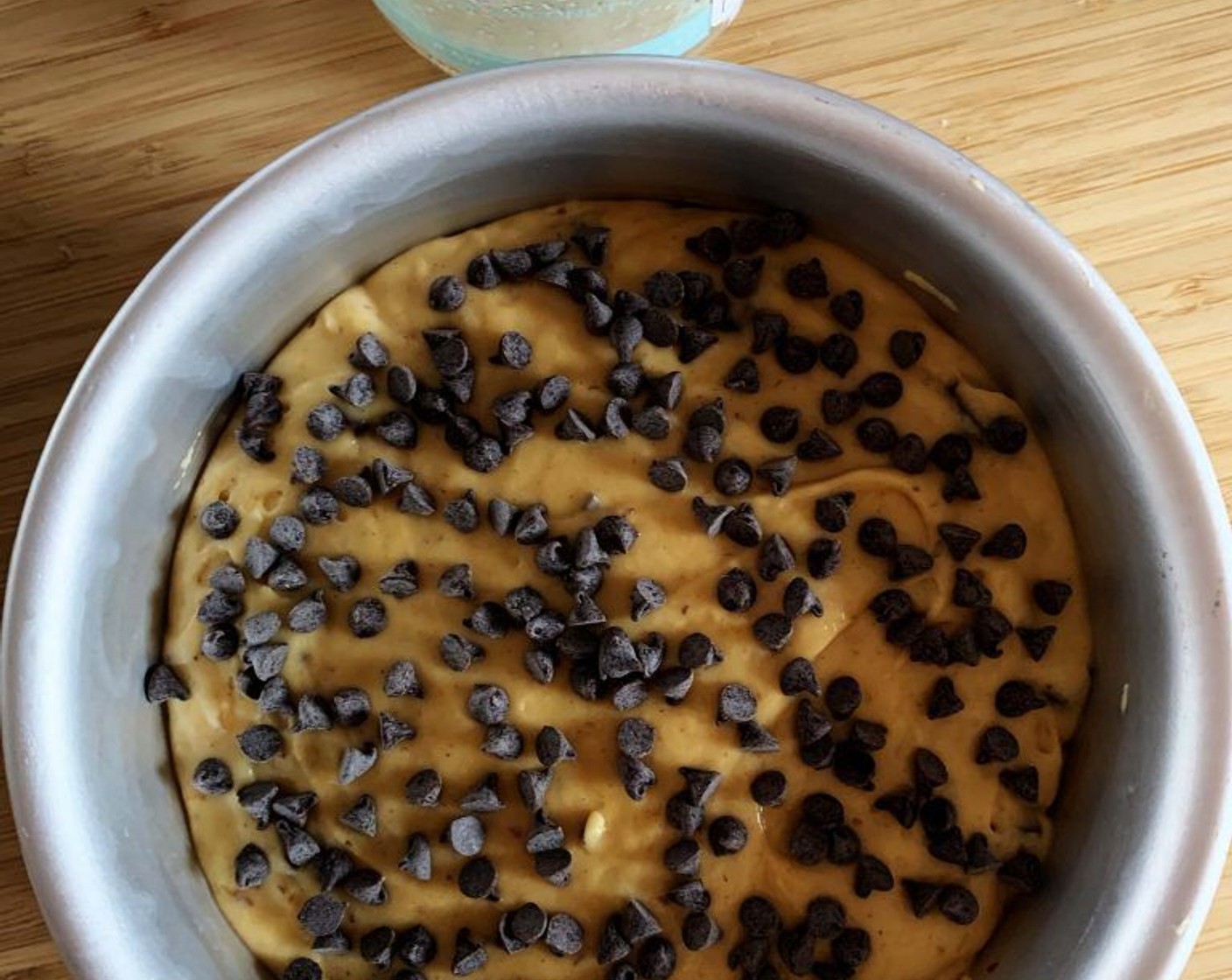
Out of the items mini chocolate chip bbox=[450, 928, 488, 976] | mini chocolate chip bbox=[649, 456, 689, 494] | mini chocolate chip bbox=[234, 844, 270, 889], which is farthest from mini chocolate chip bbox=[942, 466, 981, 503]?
mini chocolate chip bbox=[234, 844, 270, 889]

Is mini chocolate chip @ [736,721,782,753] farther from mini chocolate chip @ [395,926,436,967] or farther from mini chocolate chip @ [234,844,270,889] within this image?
mini chocolate chip @ [234,844,270,889]

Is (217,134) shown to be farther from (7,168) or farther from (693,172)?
(693,172)

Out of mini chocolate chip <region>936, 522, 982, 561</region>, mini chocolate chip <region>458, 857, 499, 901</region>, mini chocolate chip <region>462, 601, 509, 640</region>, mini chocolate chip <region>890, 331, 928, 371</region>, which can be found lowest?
mini chocolate chip <region>458, 857, 499, 901</region>

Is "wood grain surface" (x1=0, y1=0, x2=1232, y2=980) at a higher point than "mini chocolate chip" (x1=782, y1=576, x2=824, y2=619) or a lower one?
higher

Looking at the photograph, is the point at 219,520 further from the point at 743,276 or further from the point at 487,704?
the point at 743,276

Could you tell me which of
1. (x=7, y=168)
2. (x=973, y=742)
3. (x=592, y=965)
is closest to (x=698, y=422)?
(x=973, y=742)

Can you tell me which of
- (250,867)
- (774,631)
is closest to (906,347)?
(774,631)

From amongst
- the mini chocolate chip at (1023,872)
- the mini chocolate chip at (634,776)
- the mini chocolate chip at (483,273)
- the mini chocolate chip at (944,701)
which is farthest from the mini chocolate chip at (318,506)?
the mini chocolate chip at (1023,872)
